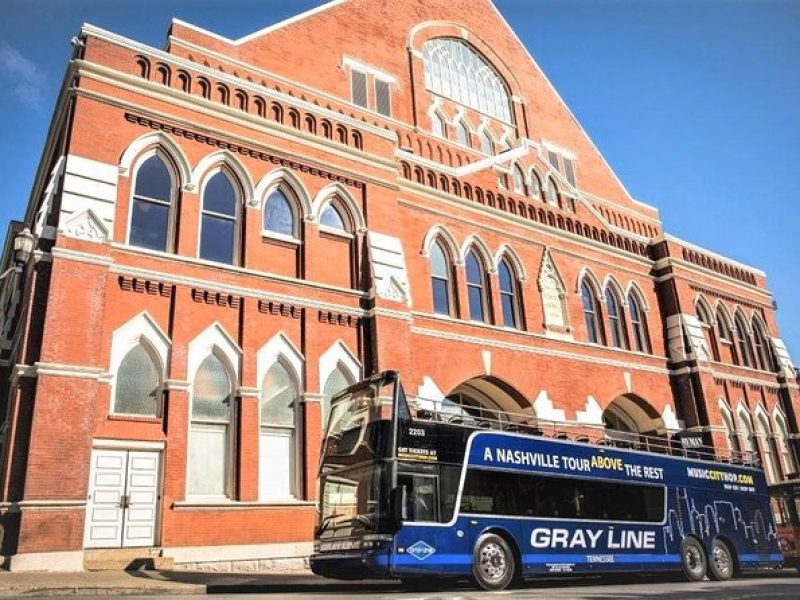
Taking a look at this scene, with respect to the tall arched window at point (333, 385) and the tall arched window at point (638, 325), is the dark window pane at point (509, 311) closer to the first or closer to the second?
the tall arched window at point (638, 325)

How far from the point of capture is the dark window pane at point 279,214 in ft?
56.7

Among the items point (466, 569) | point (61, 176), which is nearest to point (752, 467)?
point (466, 569)

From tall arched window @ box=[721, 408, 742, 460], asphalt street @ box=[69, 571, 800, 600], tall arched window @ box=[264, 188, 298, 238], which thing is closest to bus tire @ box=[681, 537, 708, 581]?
asphalt street @ box=[69, 571, 800, 600]

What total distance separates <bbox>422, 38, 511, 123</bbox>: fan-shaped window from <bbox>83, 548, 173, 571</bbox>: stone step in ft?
62.0

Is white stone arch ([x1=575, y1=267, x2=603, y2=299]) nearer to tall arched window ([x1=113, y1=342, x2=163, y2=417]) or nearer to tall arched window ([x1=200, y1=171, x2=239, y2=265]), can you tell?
tall arched window ([x1=200, y1=171, x2=239, y2=265])

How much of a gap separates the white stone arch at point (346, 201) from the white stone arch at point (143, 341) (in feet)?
18.3

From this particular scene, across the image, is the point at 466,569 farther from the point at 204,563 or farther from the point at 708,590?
the point at 204,563

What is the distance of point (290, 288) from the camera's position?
655 inches

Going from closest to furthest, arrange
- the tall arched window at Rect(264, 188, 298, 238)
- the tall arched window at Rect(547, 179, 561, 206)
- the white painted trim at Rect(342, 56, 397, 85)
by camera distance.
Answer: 1. the tall arched window at Rect(264, 188, 298, 238)
2. the white painted trim at Rect(342, 56, 397, 85)
3. the tall arched window at Rect(547, 179, 561, 206)

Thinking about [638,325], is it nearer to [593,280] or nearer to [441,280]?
[593,280]

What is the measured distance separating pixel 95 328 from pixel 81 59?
20.5 ft

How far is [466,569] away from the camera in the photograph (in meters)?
11.4

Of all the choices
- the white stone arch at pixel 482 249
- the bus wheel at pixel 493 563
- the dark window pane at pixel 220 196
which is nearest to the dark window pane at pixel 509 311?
the white stone arch at pixel 482 249

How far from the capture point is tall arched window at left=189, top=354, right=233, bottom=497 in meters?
14.4
